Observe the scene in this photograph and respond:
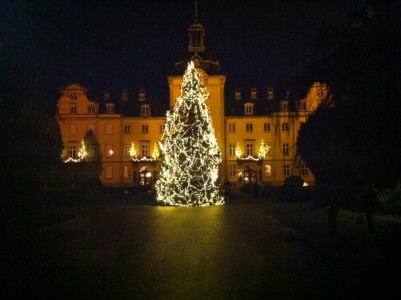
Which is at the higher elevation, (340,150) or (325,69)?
(325,69)

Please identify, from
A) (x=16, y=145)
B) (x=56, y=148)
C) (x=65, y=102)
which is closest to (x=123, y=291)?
(x=16, y=145)

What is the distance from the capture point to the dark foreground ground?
9.03 metres

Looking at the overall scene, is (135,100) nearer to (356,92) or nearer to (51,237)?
(51,237)

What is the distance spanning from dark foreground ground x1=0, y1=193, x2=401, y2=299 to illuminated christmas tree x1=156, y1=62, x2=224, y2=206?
14172mm

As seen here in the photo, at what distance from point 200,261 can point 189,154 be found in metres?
23.6

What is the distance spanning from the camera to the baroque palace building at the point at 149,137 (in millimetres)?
72250

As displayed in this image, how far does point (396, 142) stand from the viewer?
42.6 feet

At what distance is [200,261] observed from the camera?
12.3 m

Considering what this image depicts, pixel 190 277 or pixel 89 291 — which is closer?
pixel 89 291

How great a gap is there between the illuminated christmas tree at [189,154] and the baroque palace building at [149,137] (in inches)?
1374

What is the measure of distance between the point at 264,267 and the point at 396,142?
4.88 m

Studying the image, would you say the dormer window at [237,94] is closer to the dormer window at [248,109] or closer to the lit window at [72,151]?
the dormer window at [248,109]

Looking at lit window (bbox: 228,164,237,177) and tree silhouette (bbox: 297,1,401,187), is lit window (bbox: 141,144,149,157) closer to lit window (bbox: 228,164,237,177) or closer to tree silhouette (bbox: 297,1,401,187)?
lit window (bbox: 228,164,237,177)

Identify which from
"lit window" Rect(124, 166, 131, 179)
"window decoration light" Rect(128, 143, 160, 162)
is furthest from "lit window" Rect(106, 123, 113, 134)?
"lit window" Rect(124, 166, 131, 179)
